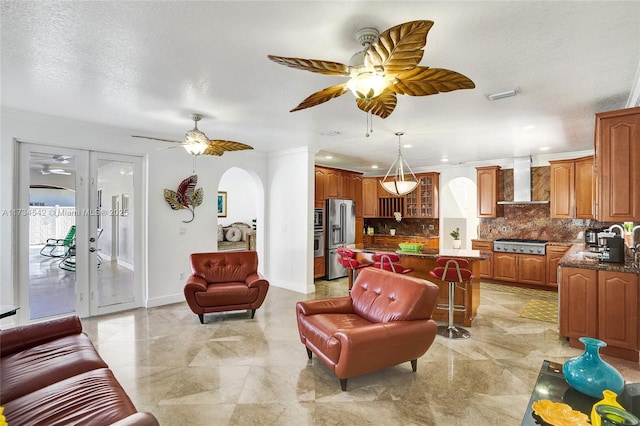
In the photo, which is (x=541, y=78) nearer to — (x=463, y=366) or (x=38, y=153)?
(x=463, y=366)

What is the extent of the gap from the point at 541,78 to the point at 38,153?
5.74 metres

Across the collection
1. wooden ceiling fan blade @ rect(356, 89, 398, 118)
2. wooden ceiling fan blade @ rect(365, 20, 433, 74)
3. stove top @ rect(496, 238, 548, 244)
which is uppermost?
wooden ceiling fan blade @ rect(365, 20, 433, 74)

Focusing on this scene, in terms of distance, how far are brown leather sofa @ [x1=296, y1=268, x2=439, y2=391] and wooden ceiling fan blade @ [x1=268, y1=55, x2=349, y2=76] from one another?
1884 mm

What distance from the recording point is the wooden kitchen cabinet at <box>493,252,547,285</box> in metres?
6.13

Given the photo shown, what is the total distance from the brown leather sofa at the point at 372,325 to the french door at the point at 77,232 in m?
3.29

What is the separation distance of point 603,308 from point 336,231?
15.0ft

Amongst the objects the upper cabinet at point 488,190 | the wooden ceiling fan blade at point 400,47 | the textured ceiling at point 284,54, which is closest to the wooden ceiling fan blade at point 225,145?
the textured ceiling at point 284,54

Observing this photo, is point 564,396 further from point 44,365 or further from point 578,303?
point 44,365

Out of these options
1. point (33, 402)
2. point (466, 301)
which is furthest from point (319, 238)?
point (33, 402)

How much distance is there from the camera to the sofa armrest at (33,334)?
7.62 ft

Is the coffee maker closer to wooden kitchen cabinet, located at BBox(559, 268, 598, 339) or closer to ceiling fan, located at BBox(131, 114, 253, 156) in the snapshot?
wooden kitchen cabinet, located at BBox(559, 268, 598, 339)

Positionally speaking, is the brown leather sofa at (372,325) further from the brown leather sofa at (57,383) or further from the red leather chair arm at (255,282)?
the brown leather sofa at (57,383)

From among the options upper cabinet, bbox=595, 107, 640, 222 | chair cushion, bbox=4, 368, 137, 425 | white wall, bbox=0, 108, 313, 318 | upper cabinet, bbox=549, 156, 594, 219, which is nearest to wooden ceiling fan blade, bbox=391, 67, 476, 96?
upper cabinet, bbox=595, 107, 640, 222

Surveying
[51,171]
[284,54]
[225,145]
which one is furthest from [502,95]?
[51,171]
